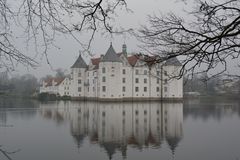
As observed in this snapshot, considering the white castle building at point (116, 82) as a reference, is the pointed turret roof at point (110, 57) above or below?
above

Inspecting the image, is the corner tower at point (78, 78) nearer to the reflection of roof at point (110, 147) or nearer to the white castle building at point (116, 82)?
the white castle building at point (116, 82)

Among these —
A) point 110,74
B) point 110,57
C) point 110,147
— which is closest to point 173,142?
point 110,147

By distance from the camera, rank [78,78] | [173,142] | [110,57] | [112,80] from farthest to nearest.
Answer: [78,78] → [110,57] → [112,80] → [173,142]

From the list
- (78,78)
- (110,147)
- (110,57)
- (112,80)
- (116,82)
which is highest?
(110,57)

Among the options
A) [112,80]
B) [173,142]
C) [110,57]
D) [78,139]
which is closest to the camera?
[173,142]

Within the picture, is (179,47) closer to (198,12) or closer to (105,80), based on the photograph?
(198,12)

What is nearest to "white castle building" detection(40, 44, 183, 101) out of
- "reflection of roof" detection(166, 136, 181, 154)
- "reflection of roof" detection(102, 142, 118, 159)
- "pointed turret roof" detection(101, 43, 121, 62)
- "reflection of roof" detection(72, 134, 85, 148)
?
"pointed turret roof" detection(101, 43, 121, 62)

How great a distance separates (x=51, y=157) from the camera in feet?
30.7

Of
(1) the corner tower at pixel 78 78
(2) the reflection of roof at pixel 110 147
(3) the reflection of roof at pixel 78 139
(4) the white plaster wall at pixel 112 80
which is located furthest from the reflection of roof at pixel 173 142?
(1) the corner tower at pixel 78 78

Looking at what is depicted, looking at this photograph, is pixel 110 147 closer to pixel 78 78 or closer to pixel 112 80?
pixel 112 80

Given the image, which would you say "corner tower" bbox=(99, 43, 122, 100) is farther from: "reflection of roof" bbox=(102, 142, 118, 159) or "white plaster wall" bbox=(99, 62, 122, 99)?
"reflection of roof" bbox=(102, 142, 118, 159)

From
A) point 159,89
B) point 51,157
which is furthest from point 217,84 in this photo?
point 159,89

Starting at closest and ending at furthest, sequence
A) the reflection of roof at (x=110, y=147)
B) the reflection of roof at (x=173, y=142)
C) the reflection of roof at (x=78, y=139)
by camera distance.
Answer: the reflection of roof at (x=110, y=147) → the reflection of roof at (x=173, y=142) → the reflection of roof at (x=78, y=139)

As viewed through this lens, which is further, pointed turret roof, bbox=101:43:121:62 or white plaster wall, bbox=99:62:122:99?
pointed turret roof, bbox=101:43:121:62
